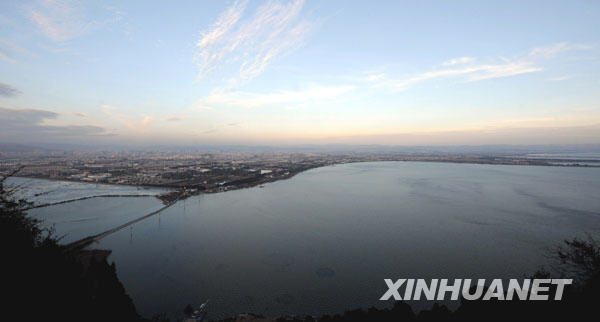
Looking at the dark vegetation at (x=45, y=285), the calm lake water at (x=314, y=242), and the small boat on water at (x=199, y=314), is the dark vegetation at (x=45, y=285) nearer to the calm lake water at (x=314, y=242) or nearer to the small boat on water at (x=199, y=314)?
the small boat on water at (x=199, y=314)

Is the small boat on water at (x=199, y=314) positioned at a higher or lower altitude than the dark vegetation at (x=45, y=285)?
lower

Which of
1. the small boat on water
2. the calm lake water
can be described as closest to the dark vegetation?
the small boat on water

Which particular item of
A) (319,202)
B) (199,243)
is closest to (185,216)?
(199,243)

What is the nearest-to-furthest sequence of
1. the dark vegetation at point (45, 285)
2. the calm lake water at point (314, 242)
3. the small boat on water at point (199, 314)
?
the dark vegetation at point (45, 285), the small boat on water at point (199, 314), the calm lake water at point (314, 242)

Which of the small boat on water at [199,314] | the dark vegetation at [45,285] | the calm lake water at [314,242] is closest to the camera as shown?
the dark vegetation at [45,285]

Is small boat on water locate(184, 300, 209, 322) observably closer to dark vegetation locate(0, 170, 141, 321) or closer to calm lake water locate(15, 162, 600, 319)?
calm lake water locate(15, 162, 600, 319)

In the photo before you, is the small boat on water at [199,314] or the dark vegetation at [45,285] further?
the small boat on water at [199,314]

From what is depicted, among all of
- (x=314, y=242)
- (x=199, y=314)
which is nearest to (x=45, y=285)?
(x=199, y=314)

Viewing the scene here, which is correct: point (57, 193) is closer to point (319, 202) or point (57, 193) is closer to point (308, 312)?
point (319, 202)

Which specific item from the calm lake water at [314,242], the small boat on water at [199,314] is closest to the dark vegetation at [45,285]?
the small boat on water at [199,314]
